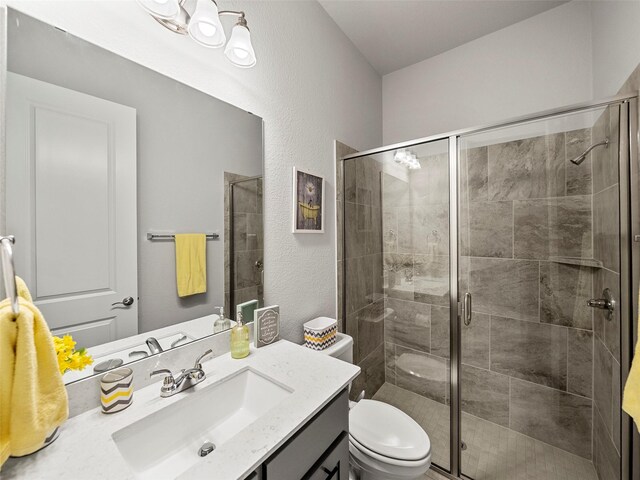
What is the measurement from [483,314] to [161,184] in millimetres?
1810

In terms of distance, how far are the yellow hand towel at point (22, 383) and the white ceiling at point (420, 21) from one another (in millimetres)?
2014

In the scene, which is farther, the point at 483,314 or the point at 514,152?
the point at 483,314

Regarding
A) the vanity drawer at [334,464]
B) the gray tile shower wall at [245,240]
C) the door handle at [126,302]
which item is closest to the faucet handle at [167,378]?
the door handle at [126,302]

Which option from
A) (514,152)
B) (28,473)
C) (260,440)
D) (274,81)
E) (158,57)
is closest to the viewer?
(28,473)

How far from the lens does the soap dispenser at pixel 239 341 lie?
3.44ft

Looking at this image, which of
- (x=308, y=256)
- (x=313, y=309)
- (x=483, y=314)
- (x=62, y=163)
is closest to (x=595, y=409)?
(x=483, y=314)

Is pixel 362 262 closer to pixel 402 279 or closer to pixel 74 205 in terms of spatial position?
pixel 402 279

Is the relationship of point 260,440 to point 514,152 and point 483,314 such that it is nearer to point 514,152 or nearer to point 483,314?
point 483,314

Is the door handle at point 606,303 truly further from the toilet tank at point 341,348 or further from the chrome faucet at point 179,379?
the chrome faucet at point 179,379

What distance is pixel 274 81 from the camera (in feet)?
4.36

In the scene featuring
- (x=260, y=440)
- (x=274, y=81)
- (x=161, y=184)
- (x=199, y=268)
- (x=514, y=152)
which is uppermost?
(x=274, y=81)

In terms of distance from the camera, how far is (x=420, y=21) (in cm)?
176

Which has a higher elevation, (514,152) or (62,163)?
(514,152)

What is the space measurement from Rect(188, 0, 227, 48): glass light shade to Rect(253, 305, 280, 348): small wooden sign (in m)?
1.02
